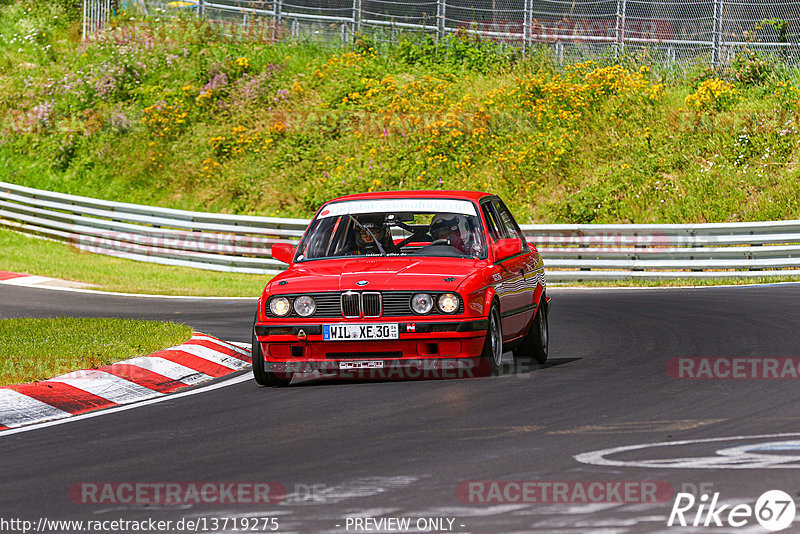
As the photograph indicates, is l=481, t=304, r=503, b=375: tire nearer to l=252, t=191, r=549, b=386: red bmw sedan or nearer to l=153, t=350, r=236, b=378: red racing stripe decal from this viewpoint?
l=252, t=191, r=549, b=386: red bmw sedan

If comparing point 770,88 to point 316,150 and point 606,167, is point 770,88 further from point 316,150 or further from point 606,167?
point 316,150

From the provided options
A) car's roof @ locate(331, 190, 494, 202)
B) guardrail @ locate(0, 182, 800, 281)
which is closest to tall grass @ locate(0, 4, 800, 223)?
guardrail @ locate(0, 182, 800, 281)

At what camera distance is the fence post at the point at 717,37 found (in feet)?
100

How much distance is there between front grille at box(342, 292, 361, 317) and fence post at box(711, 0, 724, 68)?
23230mm

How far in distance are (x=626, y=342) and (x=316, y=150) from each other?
64.3 feet

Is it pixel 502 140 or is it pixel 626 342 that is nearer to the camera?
pixel 626 342

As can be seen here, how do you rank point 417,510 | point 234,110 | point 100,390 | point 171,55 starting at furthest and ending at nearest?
point 171,55 → point 234,110 → point 100,390 → point 417,510

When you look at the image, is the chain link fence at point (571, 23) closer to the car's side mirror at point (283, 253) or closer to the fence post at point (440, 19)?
the fence post at point (440, 19)

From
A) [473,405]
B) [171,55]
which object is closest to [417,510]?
[473,405]

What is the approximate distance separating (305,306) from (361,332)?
1.68 feet

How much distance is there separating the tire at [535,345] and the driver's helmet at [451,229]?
107 centimetres

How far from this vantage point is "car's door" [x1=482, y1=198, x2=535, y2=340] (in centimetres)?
1044

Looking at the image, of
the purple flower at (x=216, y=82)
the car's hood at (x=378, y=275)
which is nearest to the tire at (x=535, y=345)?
the car's hood at (x=378, y=275)

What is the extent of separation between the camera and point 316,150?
31.4 metres
